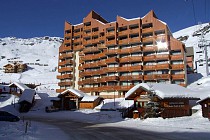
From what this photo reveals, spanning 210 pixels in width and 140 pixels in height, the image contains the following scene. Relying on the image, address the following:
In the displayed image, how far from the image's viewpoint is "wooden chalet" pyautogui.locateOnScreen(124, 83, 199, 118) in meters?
33.4

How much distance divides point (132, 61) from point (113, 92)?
10375 mm

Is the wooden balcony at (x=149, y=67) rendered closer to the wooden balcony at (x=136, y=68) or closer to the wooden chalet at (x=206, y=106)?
the wooden balcony at (x=136, y=68)

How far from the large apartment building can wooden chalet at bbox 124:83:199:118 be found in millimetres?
23190

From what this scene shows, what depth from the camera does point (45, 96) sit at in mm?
69000

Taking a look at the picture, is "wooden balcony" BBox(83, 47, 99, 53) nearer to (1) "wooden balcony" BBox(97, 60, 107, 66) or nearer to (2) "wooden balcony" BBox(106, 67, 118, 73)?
(1) "wooden balcony" BBox(97, 60, 107, 66)

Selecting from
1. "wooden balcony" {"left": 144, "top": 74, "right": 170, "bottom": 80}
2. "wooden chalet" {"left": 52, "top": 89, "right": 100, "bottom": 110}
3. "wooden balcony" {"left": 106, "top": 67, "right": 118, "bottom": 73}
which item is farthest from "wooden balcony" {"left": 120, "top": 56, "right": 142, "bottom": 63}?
"wooden chalet" {"left": 52, "top": 89, "right": 100, "bottom": 110}

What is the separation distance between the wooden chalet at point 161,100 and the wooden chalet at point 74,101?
19.3 meters

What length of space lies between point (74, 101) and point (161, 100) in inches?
1160

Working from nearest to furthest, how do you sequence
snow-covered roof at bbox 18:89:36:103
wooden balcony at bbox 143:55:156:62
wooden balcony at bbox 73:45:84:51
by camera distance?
snow-covered roof at bbox 18:89:36:103, wooden balcony at bbox 143:55:156:62, wooden balcony at bbox 73:45:84:51

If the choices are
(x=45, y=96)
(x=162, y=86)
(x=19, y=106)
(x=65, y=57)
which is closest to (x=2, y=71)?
(x=65, y=57)

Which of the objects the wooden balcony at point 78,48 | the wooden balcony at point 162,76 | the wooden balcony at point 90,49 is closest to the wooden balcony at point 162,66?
the wooden balcony at point 162,76

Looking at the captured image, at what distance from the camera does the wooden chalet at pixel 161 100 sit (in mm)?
33400


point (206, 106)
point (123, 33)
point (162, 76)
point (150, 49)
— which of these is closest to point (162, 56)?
point (150, 49)

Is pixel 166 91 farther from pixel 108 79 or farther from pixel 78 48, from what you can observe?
pixel 78 48
